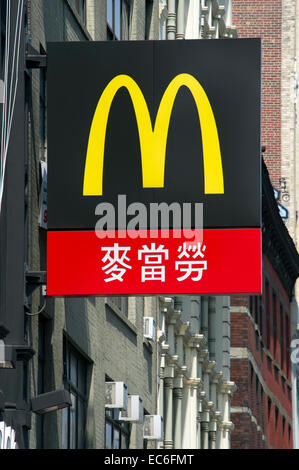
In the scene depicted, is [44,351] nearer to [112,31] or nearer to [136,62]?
[136,62]

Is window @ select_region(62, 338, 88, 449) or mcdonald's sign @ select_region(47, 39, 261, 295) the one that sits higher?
mcdonald's sign @ select_region(47, 39, 261, 295)

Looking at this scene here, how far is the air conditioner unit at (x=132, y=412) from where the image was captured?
25.4 metres

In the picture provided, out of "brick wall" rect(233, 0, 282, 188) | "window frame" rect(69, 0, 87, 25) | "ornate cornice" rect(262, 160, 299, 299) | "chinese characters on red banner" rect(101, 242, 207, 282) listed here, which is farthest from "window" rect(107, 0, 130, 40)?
"brick wall" rect(233, 0, 282, 188)

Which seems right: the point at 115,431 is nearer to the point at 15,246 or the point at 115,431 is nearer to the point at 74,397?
the point at 74,397

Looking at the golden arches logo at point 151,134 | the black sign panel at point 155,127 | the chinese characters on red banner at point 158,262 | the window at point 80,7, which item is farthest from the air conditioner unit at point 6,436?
the window at point 80,7

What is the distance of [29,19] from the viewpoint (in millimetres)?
18781

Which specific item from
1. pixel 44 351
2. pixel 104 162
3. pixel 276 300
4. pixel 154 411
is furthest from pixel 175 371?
pixel 276 300

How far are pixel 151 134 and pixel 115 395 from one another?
920 cm

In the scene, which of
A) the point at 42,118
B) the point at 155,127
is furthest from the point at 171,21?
the point at 155,127

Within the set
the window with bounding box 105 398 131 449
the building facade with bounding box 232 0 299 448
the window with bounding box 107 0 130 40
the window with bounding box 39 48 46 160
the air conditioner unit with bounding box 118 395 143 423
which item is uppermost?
the building facade with bounding box 232 0 299 448

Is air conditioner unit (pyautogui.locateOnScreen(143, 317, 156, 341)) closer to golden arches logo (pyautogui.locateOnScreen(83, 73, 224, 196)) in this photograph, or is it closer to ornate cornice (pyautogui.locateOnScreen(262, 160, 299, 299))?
golden arches logo (pyautogui.locateOnScreen(83, 73, 224, 196))

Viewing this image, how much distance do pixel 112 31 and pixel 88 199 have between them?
454 inches

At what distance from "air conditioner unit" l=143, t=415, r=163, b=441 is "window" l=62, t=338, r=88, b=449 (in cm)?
537

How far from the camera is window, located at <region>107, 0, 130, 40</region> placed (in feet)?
85.3
